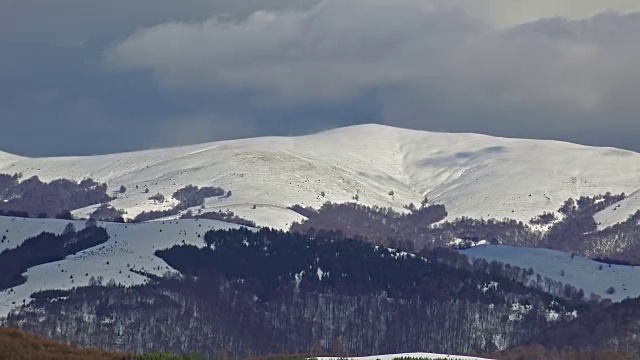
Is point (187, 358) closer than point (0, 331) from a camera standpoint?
Yes

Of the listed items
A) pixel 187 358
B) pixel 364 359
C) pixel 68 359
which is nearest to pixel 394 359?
pixel 364 359

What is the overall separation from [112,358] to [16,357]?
8053 millimetres

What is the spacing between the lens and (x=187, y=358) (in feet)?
471

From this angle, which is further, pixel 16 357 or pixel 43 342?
pixel 43 342

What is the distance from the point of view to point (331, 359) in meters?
150

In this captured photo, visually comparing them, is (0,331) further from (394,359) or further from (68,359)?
(394,359)

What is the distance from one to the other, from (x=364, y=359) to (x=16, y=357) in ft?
93.9

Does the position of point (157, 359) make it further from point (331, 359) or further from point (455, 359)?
point (455, 359)

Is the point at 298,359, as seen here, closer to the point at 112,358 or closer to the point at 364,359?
the point at 364,359

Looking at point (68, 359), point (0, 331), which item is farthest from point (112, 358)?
point (0, 331)

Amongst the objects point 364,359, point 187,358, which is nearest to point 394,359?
point 364,359

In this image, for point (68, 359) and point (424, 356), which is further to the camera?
point (424, 356)

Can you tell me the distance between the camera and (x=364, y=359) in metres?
150

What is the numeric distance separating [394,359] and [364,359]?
3.55m
